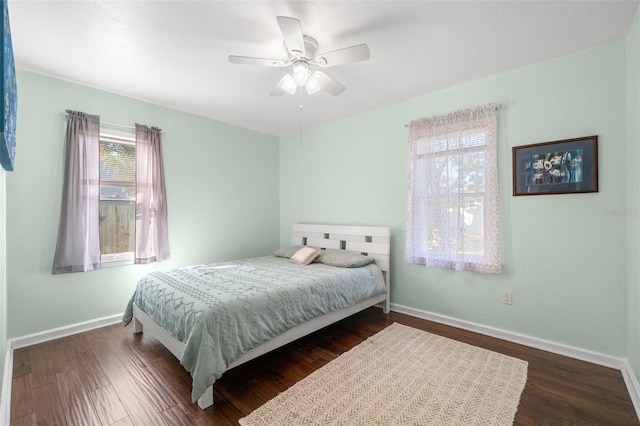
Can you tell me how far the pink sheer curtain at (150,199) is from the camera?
131 inches

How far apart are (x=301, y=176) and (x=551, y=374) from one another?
377 centimetres

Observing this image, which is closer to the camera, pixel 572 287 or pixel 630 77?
pixel 630 77

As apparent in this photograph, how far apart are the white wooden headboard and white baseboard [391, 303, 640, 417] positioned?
69 centimetres

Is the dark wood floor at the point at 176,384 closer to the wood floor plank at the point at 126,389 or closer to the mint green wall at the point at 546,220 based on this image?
the wood floor plank at the point at 126,389

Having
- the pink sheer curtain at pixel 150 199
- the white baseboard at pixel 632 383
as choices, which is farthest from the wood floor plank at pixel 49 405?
the white baseboard at pixel 632 383

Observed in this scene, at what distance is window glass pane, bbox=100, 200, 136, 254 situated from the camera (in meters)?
3.18

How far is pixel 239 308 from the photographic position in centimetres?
206

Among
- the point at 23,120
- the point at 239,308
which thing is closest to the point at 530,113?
the point at 239,308

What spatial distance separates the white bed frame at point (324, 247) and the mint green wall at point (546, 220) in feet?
0.60

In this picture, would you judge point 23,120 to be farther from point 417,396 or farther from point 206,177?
point 417,396

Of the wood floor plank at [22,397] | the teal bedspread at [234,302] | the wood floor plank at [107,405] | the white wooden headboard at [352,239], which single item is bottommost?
the wood floor plank at [107,405]

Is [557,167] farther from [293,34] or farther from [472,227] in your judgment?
[293,34]

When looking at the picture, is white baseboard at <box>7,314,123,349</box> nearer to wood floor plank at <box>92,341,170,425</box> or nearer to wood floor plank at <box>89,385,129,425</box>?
wood floor plank at <box>92,341,170,425</box>

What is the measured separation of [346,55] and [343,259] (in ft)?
7.11
